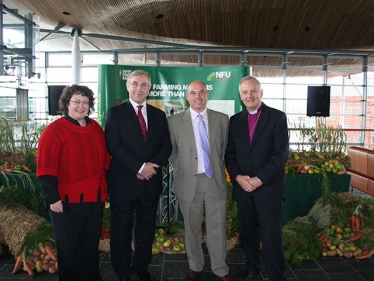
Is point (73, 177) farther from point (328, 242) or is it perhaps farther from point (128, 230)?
point (328, 242)

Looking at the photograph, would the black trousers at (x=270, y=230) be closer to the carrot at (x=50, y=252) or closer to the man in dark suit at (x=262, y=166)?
the man in dark suit at (x=262, y=166)

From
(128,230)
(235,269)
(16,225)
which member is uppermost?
(128,230)

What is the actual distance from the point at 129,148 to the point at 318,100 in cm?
817

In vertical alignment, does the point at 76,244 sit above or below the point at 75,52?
below

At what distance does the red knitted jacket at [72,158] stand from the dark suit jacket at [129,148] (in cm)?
23

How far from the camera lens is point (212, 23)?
9.87 meters

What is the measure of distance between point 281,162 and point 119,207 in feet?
4.50

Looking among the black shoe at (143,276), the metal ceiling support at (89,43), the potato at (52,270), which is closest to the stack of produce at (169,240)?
the black shoe at (143,276)

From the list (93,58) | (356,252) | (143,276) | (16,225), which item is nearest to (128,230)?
(143,276)

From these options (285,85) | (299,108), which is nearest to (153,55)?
(285,85)

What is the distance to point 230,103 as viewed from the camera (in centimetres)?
502

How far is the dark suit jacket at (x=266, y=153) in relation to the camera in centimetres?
284

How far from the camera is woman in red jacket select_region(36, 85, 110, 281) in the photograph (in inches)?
95.2

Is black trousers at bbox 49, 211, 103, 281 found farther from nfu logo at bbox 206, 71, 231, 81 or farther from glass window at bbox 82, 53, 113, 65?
glass window at bbox 82, 53, 113, 65
